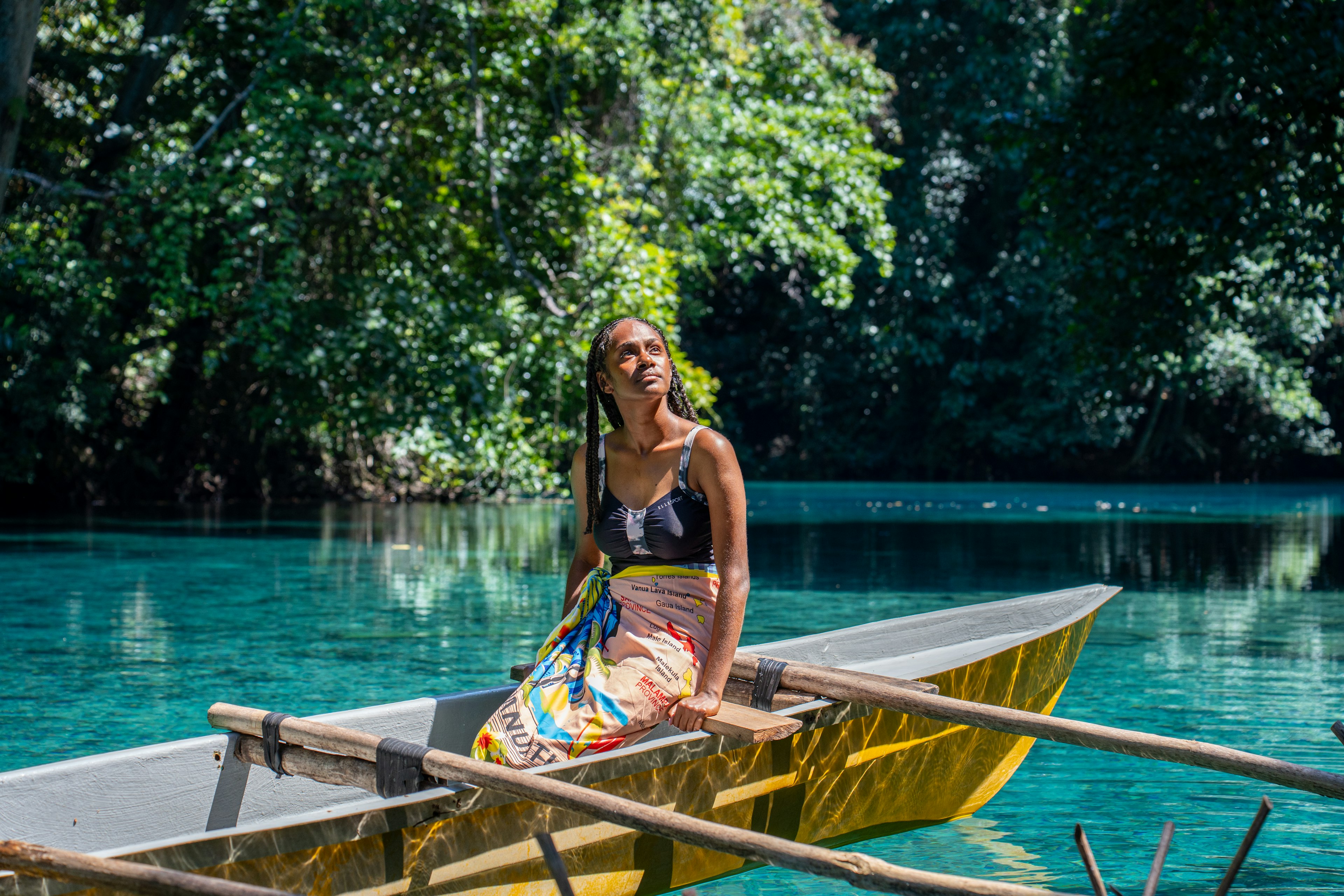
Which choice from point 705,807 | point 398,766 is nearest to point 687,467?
point 705,807

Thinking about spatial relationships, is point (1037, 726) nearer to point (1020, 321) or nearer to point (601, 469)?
point (601, 469)

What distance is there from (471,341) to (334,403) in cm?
277

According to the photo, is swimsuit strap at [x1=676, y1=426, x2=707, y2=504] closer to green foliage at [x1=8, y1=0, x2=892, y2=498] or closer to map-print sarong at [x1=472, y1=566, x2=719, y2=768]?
map-print sarong at [x1=472, y1=566, x2=719, y2=768]

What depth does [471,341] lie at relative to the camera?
16.0 metres

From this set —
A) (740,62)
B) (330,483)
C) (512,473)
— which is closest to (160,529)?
(512,473)

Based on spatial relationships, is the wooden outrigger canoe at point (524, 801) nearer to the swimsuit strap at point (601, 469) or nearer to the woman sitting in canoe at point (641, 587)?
the woman sitting in canoe at point (641, 587)

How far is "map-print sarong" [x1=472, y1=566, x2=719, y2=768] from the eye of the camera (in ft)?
12.0

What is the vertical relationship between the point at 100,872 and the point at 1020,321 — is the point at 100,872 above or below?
below

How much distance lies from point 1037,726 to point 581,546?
1.51 m

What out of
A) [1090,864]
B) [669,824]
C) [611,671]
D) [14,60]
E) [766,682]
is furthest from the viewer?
[14,60]

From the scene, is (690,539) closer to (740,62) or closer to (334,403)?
(334,403)

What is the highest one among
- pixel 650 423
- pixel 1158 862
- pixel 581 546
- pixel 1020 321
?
pixel 1020 321

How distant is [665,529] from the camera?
152 inches

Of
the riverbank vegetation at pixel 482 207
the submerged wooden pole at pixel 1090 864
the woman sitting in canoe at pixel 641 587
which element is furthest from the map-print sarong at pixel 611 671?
the riverbank vegetation at pixel 482 207
